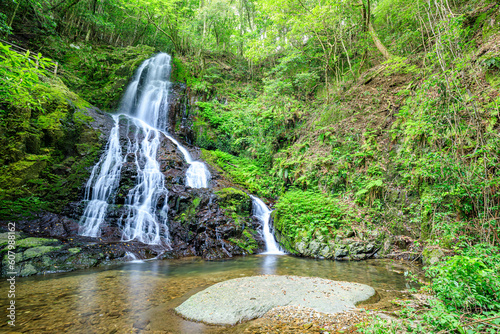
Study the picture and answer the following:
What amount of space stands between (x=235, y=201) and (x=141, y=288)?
5507mm

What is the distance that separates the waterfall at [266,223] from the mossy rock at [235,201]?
41cm

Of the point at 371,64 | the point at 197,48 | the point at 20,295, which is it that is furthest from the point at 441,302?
the point at 197,48

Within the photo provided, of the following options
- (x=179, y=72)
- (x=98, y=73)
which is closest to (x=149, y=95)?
(x=179, y=72)

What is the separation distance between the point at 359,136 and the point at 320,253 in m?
4.75

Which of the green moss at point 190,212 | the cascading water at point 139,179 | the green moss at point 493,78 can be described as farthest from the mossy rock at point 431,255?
the cascading water at point 139,179

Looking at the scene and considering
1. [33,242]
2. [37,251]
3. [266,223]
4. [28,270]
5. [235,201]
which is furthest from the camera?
[235,201]

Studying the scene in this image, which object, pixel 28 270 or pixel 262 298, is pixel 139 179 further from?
pixel 262 298

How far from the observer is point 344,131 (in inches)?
376

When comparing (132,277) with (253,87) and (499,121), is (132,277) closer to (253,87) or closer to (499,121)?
(499,121)

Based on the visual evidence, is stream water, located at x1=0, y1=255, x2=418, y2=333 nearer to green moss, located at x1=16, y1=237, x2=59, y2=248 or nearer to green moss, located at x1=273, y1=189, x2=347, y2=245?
green moss, located at x1=273, y1=189, x2=347, y2=245

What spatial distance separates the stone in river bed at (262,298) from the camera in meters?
3.11

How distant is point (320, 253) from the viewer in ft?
23.2

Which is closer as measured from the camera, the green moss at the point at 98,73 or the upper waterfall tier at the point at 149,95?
the green moss at the point at 98,73

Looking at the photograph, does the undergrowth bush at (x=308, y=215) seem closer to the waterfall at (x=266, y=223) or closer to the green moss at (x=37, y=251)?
the waterfall at (x=266, y=223)
